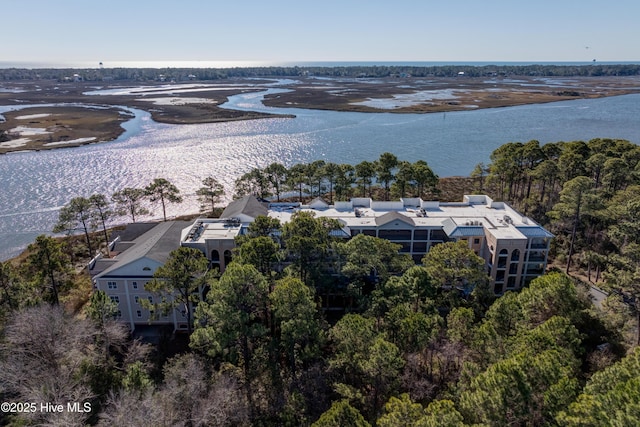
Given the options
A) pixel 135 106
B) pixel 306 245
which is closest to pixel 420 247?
pixel 306 245

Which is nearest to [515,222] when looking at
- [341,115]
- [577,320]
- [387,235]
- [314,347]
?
[387,235]

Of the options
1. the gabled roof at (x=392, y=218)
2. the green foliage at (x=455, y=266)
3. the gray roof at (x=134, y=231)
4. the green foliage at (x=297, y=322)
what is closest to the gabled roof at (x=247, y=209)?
the gray roof at (x=134, y=231)

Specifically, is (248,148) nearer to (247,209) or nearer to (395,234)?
(247,209)

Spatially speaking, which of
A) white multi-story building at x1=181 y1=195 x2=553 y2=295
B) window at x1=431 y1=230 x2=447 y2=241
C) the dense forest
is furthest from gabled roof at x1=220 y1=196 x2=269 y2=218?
window at x1=431 y1=230 x2=447 y2=241

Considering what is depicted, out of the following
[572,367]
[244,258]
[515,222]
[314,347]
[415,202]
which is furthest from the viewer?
[415,202]

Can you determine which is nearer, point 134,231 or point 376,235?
point 376,235

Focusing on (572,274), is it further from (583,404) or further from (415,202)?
(583,404)

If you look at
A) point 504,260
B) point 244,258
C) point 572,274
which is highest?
→ point 244,258
